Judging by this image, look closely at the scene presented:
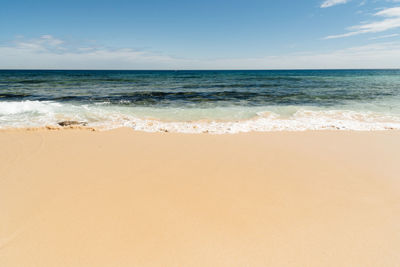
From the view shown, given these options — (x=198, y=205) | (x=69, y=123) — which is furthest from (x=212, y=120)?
(x=198, y=205)

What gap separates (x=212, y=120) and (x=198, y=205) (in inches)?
228

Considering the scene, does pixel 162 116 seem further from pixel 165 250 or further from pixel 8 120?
pixel 165 250

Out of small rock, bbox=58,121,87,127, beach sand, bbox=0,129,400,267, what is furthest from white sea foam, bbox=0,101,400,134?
beach sand, bbox=0,129,400,267

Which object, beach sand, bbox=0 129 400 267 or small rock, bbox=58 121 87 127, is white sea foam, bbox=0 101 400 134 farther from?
beach sand, bbox=0 129 400 267

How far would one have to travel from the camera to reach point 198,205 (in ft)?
10.0

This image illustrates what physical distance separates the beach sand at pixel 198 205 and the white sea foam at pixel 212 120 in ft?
6.40

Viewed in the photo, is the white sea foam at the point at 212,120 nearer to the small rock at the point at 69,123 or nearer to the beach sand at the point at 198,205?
the small rock at the point at 69,123

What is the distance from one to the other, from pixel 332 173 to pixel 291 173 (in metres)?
0.81

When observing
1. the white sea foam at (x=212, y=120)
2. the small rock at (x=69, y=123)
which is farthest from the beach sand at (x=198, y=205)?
the small rock at (x=69, y=123)

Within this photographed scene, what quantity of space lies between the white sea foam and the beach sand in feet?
6.40

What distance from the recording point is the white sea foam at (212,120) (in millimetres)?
7230

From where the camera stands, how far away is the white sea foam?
7.23 m

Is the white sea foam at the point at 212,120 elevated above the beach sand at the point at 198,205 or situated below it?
above

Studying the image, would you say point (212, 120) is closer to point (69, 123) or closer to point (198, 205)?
point (69, 123)
